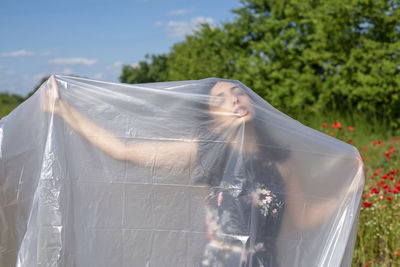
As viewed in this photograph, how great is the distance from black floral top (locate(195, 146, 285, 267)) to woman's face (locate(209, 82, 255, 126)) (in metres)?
0.17

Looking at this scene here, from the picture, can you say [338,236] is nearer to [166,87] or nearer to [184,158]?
[184,158]

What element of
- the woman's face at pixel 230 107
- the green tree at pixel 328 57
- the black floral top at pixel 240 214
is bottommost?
the black floral top at pixel 240 214

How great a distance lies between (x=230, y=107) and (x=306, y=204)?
63cm

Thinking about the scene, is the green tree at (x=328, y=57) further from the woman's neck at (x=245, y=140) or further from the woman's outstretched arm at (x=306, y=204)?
the woman's neck at (x=245, y=140)

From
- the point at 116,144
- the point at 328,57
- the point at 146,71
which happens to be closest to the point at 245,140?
the point at 116,144

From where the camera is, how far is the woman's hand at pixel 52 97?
2312 millimetres

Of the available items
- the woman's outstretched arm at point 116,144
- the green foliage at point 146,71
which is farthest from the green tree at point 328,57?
the green foliage at point 146,71

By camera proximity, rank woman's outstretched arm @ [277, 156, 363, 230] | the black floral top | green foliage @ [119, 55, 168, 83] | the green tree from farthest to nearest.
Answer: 1. green foliage @ [119, 55, 168, 83]
2. the green tree
3. woman's outstretched arm @ [277, 156, 363, 230]
4. the black floral top

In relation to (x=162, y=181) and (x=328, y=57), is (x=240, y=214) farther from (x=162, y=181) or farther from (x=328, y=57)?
(x=328, y=57)

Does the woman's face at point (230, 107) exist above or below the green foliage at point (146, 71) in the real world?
below

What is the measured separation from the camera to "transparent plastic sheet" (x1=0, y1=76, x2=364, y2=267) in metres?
2.27

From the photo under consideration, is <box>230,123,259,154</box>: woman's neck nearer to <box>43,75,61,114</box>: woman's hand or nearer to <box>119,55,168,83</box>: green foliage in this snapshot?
<box>43,75,61,114</box>: woman's hand

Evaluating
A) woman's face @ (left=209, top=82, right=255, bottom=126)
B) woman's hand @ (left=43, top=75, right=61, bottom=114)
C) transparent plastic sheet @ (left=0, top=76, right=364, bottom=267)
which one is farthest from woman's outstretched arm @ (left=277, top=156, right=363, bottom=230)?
woman's hand @ (left=43, top=75, right=61, bottom=114)

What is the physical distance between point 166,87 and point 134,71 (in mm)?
35589
